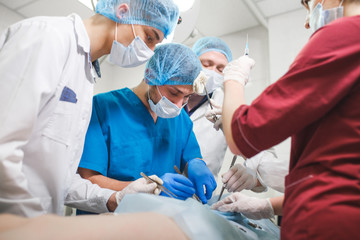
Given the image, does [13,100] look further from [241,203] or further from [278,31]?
[278,31]

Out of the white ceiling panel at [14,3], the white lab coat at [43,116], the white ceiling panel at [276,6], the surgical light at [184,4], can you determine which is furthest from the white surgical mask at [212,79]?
the white ceiling panel at [14,3]

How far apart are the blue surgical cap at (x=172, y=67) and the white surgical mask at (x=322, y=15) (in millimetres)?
698

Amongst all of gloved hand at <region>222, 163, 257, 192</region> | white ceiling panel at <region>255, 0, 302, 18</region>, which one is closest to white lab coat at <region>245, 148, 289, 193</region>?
gloved hand at <region>222, 163, 257, 192</region>

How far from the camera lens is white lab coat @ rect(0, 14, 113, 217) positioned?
2.54 feet

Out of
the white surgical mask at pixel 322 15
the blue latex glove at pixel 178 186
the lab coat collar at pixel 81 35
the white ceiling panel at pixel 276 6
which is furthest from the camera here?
the white ceiling panel at pixel 276 6

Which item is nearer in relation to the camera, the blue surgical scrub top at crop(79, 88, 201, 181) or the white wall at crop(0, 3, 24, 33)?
the blue surgical scrub top at crop(79, 88, 201, 181)

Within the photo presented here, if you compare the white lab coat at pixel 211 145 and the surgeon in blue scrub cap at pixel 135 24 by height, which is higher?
the surgeon in blue scrub cap at pixel 135 24

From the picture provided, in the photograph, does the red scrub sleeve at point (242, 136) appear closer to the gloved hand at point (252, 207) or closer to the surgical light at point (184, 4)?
the gloved hand at point (252, 207)

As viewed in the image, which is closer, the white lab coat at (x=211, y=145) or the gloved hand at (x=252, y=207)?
the gloved hand at (x=252, y=207)

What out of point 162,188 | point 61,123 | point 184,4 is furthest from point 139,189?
point 184,4

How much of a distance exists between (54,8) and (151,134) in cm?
250

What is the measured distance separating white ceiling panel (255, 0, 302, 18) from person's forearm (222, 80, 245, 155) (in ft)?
7.72

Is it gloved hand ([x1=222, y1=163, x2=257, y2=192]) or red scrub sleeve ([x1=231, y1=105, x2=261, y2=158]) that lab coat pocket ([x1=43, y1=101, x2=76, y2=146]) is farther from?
gloved hand ([x1=222, y1=163, x2=257, y2=192])

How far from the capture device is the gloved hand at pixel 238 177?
1.40 metres
